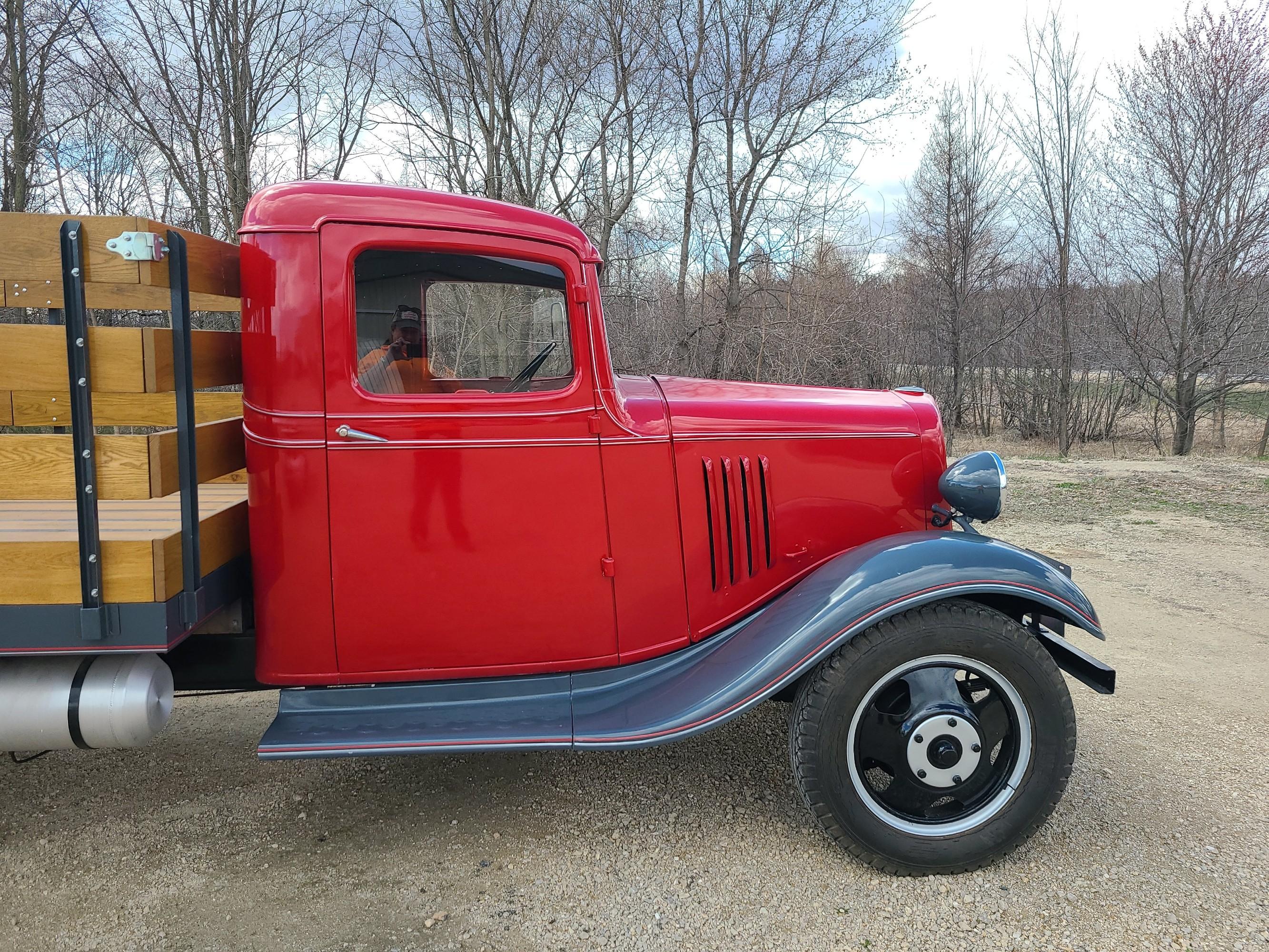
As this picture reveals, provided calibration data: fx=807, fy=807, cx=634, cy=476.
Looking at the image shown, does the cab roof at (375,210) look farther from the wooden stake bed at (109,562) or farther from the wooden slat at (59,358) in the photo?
the wooden stake bed at (109,562)

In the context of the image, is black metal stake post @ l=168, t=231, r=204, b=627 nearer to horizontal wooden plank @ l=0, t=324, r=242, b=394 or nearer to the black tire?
horizontal wooden plank @ l=0, t=324, r=242, b=394

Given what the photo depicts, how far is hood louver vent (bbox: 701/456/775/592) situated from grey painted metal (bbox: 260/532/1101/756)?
222mm

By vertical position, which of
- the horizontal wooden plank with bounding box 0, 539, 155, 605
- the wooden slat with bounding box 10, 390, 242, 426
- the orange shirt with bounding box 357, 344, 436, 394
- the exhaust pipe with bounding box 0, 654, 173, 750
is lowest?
the exhaust pipe with bounding box 0, 654, 173, 750

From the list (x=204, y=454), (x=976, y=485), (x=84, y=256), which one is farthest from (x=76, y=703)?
(x=976, y=485)

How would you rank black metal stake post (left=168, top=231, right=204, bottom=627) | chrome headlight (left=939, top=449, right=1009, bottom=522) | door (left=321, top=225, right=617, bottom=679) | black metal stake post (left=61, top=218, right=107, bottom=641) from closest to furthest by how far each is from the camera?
black metal stake post (left=61, top=218, right=107, bottom=641), black metal stake post (left=168, top=231, right=204, bottom=627), door (left=321, top=225, right=617, bottom=679), chrome headlight (left=939, top=449, right=1009, bottom=522)

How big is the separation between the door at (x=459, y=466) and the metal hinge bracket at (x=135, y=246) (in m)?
0.49

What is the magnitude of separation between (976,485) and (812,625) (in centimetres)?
86

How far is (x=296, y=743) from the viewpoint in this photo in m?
2.51

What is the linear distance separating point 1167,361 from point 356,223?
18.1 m

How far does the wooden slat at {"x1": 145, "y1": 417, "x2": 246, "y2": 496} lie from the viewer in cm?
224

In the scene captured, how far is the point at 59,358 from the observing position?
231cm

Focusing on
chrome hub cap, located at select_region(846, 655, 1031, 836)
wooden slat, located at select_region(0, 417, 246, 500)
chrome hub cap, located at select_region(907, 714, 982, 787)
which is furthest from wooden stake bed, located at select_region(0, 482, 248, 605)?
chrome hub cap, located at select_region(907, 714, 982, 787)

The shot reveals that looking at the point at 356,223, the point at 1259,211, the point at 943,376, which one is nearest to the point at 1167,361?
the point at 1259,211

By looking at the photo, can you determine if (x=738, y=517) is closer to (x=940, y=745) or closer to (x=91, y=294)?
(x=940, y=745)
